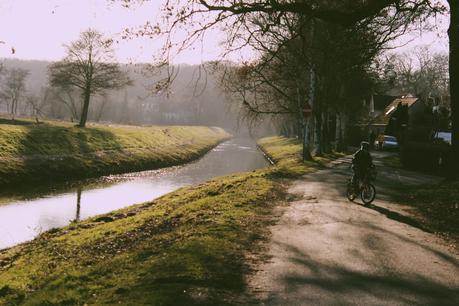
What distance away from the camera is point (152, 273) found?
7109 mm

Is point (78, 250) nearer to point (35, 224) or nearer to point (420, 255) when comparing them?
point (35, 224)

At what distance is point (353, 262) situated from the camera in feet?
25.4

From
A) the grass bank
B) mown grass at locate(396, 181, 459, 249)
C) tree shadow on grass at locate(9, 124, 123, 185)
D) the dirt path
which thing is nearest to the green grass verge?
mown grass at locate(396, 181, 459, 249)

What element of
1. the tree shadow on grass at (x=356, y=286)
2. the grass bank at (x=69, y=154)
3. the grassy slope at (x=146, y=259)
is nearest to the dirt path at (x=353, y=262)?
the tree shadow on grass at (x=356, y=286)

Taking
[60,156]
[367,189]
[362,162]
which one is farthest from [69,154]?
[367,189]

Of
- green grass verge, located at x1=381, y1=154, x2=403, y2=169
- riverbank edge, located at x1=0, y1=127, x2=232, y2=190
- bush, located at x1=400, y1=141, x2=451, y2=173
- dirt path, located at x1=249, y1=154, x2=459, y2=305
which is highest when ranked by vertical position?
bush, located at x1=400, y1=141, x2=451, y2=173

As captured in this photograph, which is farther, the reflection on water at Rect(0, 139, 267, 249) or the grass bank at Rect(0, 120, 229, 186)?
the grass bank at Rect(0, 120, 229, 186)

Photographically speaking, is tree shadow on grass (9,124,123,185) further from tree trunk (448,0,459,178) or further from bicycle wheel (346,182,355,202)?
tree trunk (448,0,459,178)

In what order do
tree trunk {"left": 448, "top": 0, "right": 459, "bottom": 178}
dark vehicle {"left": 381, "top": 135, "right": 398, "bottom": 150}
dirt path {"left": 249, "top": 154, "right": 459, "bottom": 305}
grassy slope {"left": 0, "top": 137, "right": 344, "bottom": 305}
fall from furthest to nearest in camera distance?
1. dark vehicle {"left": 381, "top": 135, "right": 398, "bottom": 150}
2. tree trunk {"left": 448, "top": 0, "right": 459, "bottom": 178}
3. grassy slope {"left": 0, "top": 137, "right": 344, "bottom": 305}
4. dirt path {"left": 249, "top": 154, "right": 459, "bottom": 305}

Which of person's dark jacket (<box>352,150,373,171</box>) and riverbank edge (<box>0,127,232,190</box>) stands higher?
person's dark jacket (<box>352,150,373,171</box>)

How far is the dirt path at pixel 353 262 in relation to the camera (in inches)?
243

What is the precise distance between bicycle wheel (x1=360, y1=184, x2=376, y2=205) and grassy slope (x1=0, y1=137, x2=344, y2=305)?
2943mm

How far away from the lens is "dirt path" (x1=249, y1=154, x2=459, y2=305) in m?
6.17

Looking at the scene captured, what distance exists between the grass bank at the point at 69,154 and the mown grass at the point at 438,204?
66.3 feet
